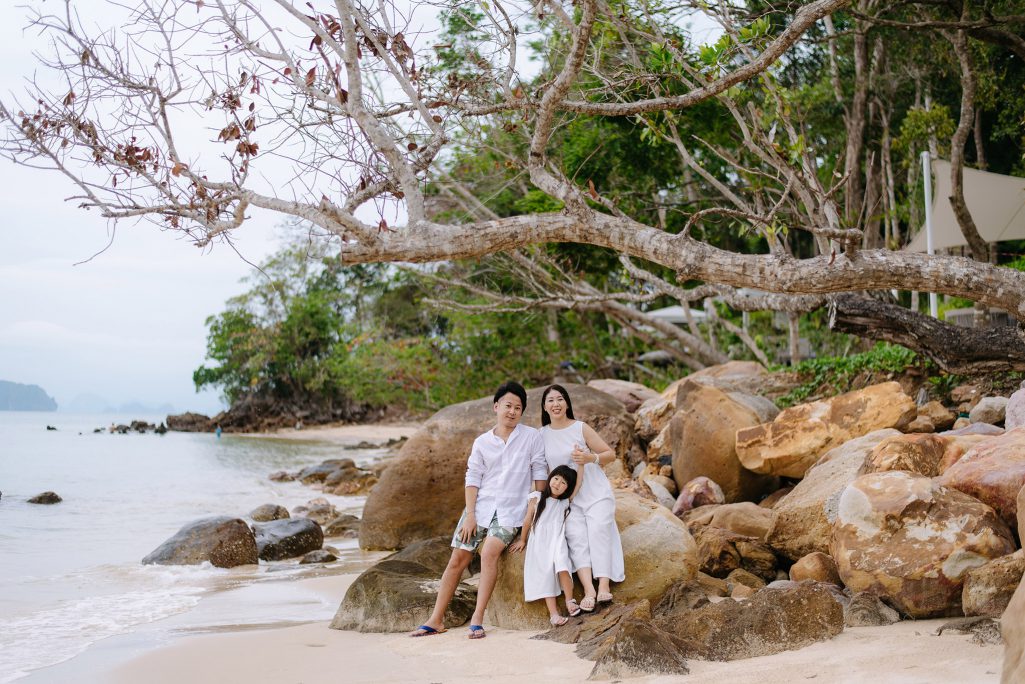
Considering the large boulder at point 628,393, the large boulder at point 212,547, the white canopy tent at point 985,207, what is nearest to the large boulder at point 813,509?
the large boulder at point 628,393

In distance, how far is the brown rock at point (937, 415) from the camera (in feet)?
27.7

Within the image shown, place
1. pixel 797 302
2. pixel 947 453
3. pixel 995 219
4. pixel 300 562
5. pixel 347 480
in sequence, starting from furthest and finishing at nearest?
pixel 347 480, pixel 995 219, pixel 300 562, pixel 797 302, pixel 947 453

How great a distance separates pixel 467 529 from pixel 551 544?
22.9 inches

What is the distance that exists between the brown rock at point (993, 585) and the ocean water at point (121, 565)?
176 inches

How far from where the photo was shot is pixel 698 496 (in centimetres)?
809

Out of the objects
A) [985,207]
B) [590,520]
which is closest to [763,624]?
[590,520]

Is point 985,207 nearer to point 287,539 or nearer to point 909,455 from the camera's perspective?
point 909,455

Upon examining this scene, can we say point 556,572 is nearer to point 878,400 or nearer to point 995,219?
point 878,400

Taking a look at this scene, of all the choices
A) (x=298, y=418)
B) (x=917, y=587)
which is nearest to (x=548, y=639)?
(x=917, y=587)

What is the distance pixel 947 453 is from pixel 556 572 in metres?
2.83

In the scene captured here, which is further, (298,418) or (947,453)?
(298,418)

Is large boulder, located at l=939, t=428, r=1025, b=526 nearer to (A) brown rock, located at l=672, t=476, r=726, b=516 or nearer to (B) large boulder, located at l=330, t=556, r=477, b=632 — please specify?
(A) brown rock, located at l=672, t=476, r=726, b=516

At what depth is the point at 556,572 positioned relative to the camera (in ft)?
18.3

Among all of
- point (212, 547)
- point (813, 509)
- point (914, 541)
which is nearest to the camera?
point (914, 541)
